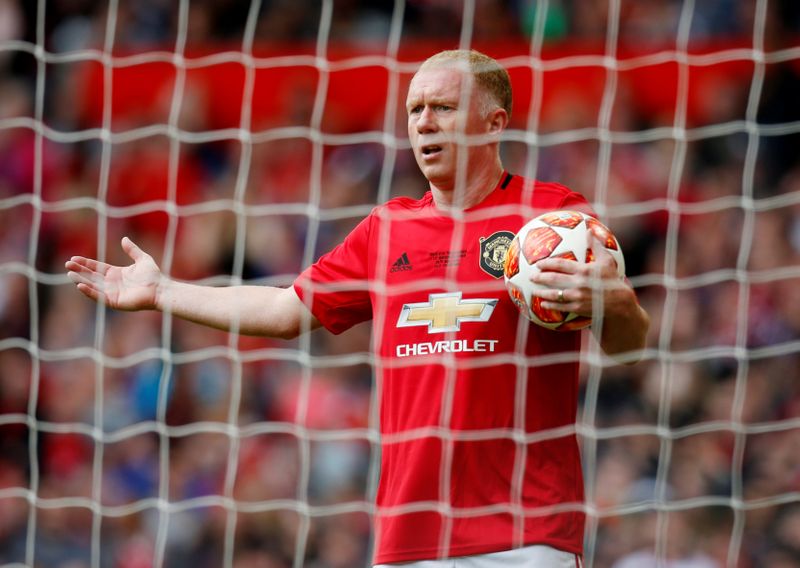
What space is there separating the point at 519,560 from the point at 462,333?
627 millimetres

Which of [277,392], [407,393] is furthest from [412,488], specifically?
[277,392]

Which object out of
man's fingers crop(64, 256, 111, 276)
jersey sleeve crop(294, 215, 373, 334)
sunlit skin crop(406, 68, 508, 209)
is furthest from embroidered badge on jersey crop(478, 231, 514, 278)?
man's fingers crop(64, 256, 111, 276)

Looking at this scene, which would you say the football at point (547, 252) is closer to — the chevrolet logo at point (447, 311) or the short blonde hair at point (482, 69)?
the chevrolet logo at point (447, 311)

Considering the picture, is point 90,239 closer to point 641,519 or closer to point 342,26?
point 342,26

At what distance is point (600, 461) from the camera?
227 inches

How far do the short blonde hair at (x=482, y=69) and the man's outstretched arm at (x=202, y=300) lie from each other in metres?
0.82

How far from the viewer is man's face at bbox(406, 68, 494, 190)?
3525 mm

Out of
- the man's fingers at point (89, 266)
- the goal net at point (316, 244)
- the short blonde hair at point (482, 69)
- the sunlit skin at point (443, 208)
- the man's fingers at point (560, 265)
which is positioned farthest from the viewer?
the goal net at point (316, 244)

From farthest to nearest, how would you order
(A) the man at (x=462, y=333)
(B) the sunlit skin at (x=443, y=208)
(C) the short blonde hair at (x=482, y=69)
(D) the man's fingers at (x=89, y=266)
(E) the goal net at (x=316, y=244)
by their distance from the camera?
(E) the goal net at (x=316, y=244) → (D) the man's fingers at (x=89, y=266) → (C) the short blonde hair at (x=482, y=69) → (B) the sunlit skin at (x=443, y=208) → (A) the man at (x=462, y=333)

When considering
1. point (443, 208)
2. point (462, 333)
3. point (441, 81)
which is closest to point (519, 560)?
point (462, 333)

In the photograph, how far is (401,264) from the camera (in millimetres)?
3557

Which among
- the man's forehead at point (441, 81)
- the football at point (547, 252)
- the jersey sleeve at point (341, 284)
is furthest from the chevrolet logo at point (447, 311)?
the man's forehead at point (441, 81)

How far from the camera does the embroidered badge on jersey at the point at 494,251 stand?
11.2 feet

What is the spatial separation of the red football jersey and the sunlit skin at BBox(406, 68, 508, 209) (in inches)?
3.6
